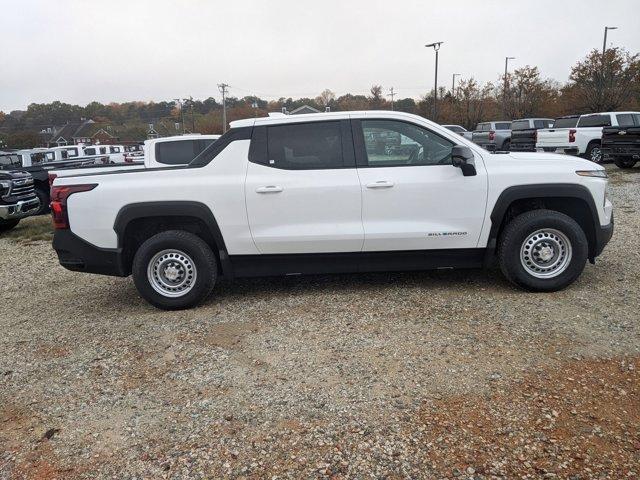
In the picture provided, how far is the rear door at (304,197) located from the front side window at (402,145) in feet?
0.72

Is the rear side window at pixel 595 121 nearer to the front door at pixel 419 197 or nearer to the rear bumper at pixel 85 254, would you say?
the front door at pixel 419 197

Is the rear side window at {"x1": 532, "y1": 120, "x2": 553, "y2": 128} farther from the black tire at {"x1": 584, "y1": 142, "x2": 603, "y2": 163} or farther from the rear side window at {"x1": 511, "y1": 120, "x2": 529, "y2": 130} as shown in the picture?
the black tire at {"x1": 584, "y1": 142, "x2": 603, "y2": 163}

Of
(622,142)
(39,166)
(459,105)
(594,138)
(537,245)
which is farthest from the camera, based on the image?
(459,105)

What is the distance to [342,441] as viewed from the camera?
2818mm

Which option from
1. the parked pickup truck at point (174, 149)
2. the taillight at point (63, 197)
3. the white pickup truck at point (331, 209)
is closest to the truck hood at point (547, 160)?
the white pickup truck at point (331, 209)

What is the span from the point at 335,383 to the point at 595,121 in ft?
59.4

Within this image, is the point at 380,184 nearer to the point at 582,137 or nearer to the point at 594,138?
the point at 582,137

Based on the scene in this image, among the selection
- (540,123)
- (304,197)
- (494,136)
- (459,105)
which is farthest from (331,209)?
(459,105)

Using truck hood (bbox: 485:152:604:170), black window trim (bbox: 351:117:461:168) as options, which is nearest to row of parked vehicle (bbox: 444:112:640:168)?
truck hood (bbox: 485:152:604:170)

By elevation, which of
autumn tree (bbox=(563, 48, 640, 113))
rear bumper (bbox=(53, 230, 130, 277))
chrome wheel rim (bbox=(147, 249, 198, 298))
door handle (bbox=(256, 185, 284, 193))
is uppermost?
autumn tree (bbox=(563, 48, 640, 113))

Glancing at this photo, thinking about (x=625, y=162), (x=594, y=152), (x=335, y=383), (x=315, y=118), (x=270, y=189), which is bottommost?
(x=335, y=383)

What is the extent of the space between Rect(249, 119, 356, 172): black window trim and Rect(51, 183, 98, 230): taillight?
5.07 ft

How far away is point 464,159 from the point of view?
15.4 feet

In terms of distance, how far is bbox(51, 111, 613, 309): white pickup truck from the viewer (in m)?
4.80
